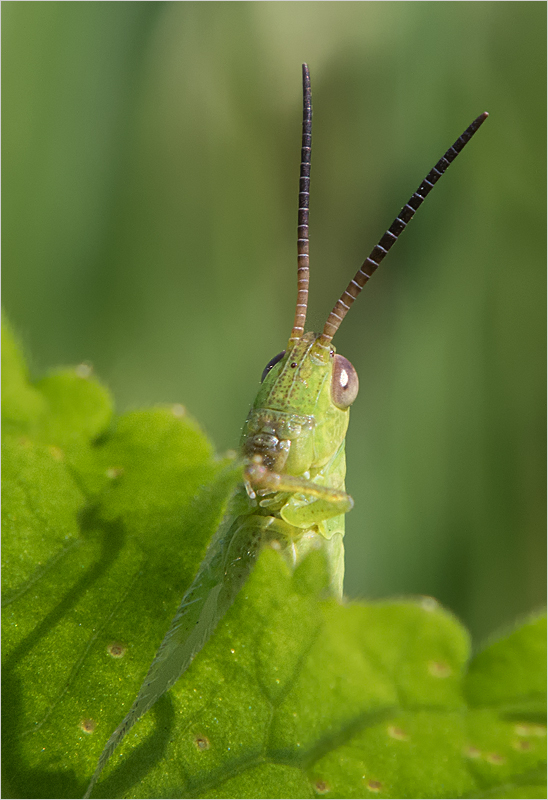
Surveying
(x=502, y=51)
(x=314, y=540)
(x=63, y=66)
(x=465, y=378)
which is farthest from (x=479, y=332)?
(x=63, y=66)

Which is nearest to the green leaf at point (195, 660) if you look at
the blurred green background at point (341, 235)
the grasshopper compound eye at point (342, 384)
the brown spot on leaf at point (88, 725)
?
the brown spot on leaf at point (88, 725)

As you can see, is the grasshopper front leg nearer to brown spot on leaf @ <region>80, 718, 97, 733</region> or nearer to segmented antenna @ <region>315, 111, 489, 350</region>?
segmented antenna @ <region>315, 111, 489, 350</region>

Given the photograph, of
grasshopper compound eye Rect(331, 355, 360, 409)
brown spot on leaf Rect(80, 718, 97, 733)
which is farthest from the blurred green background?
brown spot on leaf Rect(80, 718, 97, 733)

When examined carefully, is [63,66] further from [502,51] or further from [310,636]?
[310,636]

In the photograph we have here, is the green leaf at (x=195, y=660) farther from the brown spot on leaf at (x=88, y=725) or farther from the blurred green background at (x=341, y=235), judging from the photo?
the blurred green background at (x=341, y=235)

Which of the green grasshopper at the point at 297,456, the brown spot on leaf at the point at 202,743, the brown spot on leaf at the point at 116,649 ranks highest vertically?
the green grasshopper at the point at 297,456

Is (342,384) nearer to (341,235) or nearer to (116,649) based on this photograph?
(116,649)


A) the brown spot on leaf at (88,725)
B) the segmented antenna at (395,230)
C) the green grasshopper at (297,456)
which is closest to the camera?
the brown spot on leaf at (88,725)

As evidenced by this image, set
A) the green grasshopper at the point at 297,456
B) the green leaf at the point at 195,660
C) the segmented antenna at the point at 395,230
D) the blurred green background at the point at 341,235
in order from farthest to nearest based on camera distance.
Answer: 1. the blurred green background at the point at 341,235
2. the segmented antenna at the point at 395,230
3. the green grasshopper at the point at 297,456
4. the green leaf at the point at 195,660
